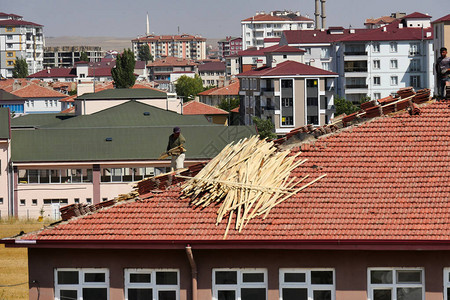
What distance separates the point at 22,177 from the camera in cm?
6481

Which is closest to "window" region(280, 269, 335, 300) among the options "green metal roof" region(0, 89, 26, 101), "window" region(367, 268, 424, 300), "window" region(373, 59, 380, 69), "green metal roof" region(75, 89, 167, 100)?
"window" region(367, 268, 424, 300)

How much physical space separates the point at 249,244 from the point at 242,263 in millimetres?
604

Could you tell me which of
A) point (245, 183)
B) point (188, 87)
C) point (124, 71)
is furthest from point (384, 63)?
point (245, 183)

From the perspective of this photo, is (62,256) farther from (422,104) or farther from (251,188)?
(422,104)

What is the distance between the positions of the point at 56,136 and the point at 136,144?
564 cm

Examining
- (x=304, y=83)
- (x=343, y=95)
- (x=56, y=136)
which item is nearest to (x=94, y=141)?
(x=56, y=136)

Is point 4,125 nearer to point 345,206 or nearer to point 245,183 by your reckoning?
point 245,183

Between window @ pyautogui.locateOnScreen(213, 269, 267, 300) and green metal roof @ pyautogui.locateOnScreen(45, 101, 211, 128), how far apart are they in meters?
58.4

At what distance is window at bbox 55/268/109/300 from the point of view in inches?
604

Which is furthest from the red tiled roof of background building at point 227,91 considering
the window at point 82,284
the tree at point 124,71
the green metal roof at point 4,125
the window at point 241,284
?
the window at point 241,284

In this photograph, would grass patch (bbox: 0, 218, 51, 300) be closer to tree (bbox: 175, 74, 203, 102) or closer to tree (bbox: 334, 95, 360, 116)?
tree (bbox: 334, 95, 360, 116)

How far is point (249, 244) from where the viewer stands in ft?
47.7

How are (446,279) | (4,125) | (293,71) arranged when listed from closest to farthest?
(446,279) → (4,125) → (293,71)

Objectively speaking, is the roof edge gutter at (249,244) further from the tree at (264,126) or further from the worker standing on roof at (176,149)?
the tree at (264,126)
